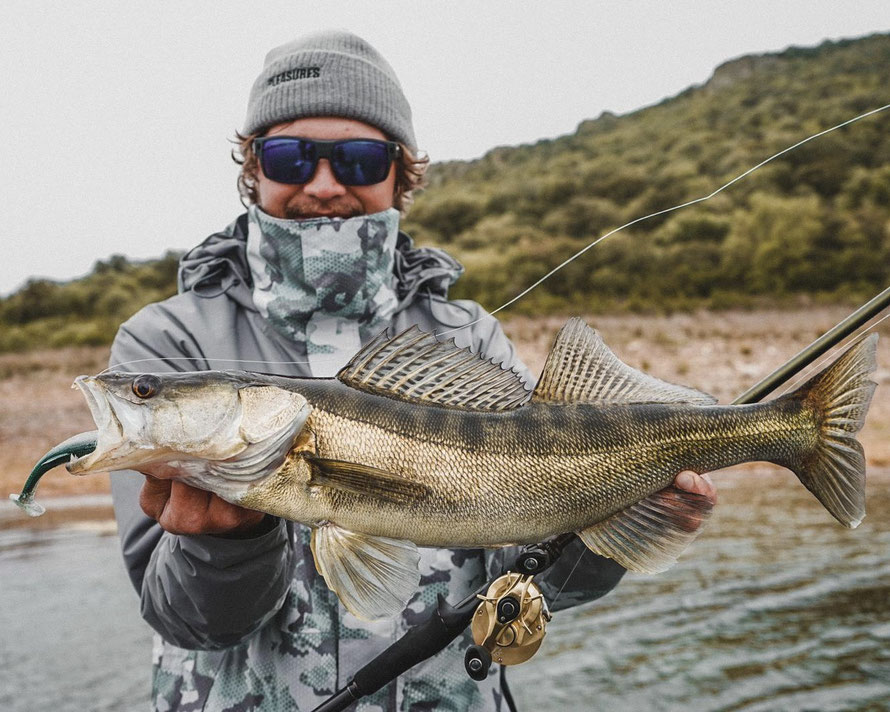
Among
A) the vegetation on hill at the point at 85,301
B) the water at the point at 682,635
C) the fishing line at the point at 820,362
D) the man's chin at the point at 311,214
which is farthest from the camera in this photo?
the vegetation on hill at the point at 85,301

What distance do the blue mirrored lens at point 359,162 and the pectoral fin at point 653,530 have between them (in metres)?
1.44

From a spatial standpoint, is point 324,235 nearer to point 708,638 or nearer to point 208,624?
point 208,624

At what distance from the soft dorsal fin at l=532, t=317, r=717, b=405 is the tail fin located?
26 centimetres

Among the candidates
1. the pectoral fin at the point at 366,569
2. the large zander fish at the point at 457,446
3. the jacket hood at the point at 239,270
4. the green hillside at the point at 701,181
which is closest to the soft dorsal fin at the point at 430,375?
the large zander fish at the point at 457,446

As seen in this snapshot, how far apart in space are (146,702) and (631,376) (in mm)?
5020

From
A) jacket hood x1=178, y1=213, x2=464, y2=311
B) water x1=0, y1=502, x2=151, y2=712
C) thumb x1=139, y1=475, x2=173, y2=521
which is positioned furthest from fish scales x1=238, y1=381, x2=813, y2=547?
water x1=0, y1=502, x2=151, y2=712

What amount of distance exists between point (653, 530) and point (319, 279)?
4.35ft

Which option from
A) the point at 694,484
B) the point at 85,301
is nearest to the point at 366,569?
the point at 694,484

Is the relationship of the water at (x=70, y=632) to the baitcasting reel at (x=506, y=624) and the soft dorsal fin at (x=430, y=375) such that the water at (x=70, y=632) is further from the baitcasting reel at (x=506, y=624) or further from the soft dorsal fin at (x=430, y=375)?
the soft dorsal fin at (x=430, y=375)

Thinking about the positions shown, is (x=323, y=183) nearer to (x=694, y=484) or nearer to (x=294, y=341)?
(x=294, y=341)

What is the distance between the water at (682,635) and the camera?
539 cm

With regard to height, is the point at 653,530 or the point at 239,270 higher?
the point at 239,270

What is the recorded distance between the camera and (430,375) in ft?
6.16

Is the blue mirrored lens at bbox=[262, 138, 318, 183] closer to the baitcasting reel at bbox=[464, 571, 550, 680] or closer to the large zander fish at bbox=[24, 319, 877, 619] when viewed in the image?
the large zander fish at bbox=[24, 319, 877, 619]
